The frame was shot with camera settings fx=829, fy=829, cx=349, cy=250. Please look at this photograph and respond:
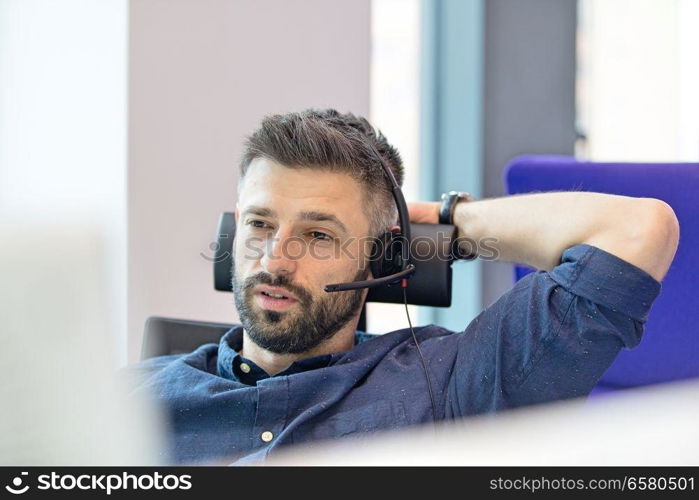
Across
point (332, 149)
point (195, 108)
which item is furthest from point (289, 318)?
point (195, 108)

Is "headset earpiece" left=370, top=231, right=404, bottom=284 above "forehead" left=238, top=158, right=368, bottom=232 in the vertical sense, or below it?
below

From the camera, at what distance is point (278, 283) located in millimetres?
1230

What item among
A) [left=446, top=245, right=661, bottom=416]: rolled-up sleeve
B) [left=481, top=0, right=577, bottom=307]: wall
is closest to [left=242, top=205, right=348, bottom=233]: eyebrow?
[left=446, top=245, right=661, bottom=416]: rolled-up sleeve

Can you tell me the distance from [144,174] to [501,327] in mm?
1058

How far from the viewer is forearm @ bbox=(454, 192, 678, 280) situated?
42.4 inches

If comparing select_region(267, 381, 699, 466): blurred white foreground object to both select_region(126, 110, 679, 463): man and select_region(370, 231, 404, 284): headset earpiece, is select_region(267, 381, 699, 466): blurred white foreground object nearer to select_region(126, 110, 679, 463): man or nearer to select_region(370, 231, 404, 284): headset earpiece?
select_region(126, 110, 679, 463): man

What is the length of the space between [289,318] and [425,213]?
323 mm

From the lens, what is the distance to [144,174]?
188 cm

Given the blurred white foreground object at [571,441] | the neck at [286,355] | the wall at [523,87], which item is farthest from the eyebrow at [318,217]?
the wall at [523,87]

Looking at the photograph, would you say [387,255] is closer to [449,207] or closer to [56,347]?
[449,207]

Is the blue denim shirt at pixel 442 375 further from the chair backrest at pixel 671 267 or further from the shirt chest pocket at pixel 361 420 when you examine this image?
the chair backrest at pixel 671 267

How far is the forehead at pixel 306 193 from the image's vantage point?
1254 millimetres
